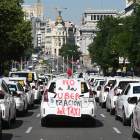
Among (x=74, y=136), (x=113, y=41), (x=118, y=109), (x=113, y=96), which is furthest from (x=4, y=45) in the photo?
(x=74, y=136)

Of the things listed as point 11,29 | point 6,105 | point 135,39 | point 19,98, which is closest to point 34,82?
point 19,98

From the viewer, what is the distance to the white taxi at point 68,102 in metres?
18.5

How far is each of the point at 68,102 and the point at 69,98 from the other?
128 mm

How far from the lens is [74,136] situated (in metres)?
16.3

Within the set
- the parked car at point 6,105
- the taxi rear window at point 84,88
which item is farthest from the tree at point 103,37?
the taxi rear window at point 84,88

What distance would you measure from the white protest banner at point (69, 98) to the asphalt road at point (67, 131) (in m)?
0.52

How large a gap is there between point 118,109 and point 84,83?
2851 mm

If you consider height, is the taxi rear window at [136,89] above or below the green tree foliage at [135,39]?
below

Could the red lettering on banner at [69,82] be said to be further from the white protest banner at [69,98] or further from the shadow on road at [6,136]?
the shadow on road at [6,136]

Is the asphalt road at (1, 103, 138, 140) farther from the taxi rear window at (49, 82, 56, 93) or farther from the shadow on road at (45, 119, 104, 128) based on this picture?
the taxi rear window at (49, 82, 56, 93)

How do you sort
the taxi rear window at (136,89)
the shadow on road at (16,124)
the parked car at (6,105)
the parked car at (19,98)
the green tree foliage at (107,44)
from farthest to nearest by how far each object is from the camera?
1. the green tree foliage at (107,44)
2. the parked car at (19,98)
3. the taxi rear window at (136,89)
4. the shadow on road at (16,124)
5. the parked car at (6,105)

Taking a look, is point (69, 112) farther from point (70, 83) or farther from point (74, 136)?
point (74, 136)

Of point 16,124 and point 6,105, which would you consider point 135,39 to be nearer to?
point 16,124

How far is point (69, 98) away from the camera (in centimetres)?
1862
